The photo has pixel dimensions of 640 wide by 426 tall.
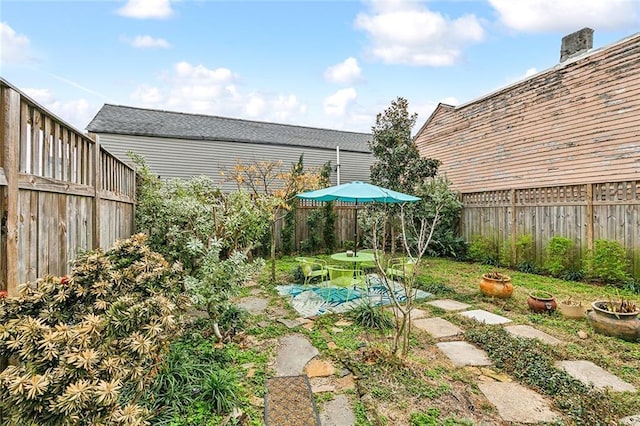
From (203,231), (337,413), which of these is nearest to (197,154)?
(203,231)

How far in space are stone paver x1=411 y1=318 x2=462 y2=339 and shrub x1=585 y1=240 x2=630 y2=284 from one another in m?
4.09

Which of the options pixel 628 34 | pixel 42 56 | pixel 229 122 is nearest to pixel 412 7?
pixel 628 34

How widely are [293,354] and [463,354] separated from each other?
1.75 m

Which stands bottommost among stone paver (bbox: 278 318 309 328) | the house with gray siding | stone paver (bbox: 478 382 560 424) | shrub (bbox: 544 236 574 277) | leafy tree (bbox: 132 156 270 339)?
stone paver (bbox: 478 382 560 424)

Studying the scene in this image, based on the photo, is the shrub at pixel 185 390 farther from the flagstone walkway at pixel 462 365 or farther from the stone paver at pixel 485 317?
the stone paver at pixel 485 317

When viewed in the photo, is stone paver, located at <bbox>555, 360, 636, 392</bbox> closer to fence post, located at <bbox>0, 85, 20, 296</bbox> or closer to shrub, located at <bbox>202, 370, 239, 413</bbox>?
shrub, located at <bbox>202, 370, 239, 413</bbox>

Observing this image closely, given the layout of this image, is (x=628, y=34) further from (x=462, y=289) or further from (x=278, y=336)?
(x=278, y=336)

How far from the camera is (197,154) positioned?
1384 centimetres

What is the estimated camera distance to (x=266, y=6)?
285 inches

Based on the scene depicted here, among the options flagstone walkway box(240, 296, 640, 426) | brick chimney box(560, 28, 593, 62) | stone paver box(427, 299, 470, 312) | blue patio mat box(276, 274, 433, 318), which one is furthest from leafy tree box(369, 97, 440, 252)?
flagstone walkway box(240, 296, 640, 426)

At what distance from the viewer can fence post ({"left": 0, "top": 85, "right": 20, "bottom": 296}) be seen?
5.18 ft

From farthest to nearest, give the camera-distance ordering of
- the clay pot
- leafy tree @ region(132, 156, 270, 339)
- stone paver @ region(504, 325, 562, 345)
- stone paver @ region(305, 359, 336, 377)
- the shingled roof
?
1. the shingled roof
2. the clay pot
3. stone paver @ region(504, 325, 562, 345)
4. leafy tree @ region(132, 156, 270, 339)
5. stone paver @ region(305, 359, 336, 377)

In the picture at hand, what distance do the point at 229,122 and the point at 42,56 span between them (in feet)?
34.3

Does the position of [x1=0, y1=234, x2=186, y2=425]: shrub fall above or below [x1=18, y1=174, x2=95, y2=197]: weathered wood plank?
below
